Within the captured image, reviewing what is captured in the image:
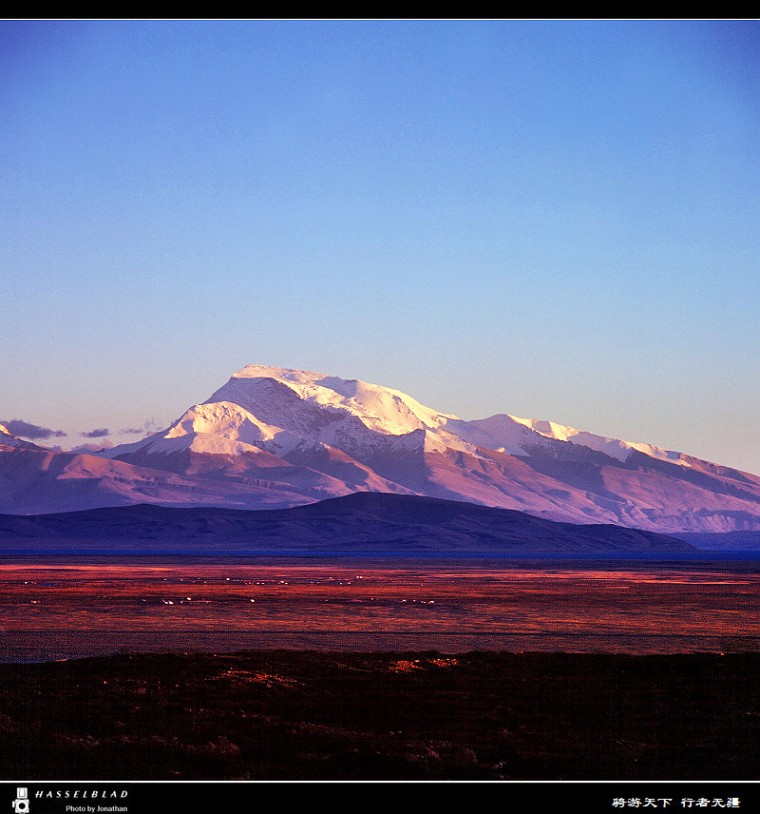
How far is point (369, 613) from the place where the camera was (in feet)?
153

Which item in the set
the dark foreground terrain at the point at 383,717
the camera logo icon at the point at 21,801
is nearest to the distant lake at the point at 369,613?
the dark foreground terrain at the point at 383,717

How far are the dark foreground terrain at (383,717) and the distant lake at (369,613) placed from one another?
30.9 feet

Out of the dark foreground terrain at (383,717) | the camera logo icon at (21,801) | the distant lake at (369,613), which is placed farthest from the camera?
the distant lake at (369,613)

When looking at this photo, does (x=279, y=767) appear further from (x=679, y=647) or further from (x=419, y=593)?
(x=419, y=593)

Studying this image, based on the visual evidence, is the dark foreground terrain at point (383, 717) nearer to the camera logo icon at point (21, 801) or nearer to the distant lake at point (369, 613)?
the camera logo icon at point (21, 801)

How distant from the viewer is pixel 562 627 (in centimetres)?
4044

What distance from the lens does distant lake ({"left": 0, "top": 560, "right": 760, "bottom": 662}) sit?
33.5 m

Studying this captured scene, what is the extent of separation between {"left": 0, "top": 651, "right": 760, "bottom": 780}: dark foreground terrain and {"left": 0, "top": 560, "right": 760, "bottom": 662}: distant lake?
9.42 metres

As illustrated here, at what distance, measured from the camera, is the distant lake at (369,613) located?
33531 millimetres

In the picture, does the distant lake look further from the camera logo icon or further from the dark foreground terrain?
the camera logo icon

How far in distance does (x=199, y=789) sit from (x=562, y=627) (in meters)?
31.9

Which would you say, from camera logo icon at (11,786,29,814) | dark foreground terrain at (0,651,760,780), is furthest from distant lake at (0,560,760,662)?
camera logo icon at (11,786,29,814)

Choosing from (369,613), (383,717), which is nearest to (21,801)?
(383,717)
